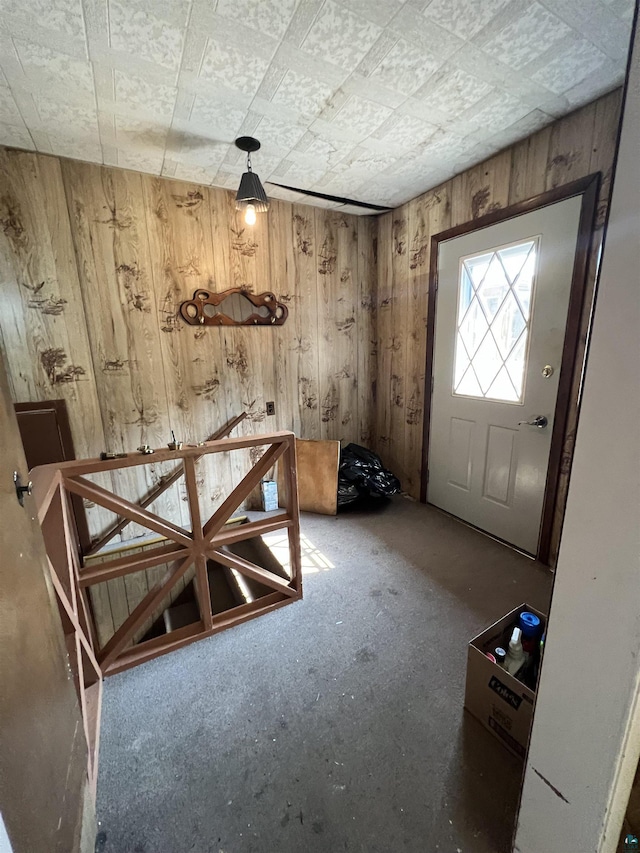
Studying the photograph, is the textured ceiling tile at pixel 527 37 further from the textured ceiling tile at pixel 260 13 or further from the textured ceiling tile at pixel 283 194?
the textured ceiling tile at pixel 283 194

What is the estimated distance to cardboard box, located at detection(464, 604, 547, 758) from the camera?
1102mm

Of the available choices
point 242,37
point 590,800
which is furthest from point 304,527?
point 242,37

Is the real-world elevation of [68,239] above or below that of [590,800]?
above

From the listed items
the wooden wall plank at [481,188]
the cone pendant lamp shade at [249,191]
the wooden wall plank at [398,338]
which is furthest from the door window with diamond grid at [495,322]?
the cone pendant lamp shade at [249,191]

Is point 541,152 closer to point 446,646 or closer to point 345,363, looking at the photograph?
point 345,363

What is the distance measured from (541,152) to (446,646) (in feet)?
8.37

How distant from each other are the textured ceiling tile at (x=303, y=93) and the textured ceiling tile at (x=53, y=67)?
77 cm

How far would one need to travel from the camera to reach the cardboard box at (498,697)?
110cm

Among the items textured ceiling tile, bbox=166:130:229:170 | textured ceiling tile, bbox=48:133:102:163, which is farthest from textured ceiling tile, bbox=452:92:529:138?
textured ceiling tile, bbox=48:133:102:163

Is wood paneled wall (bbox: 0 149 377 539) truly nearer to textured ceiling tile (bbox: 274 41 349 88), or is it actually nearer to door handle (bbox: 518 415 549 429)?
textured ceiling tile (bbox: 274 41 349 88)

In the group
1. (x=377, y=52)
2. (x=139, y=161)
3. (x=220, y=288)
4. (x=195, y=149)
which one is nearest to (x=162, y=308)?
(x=220, y=288)

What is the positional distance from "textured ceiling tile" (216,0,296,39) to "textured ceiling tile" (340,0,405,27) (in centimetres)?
20

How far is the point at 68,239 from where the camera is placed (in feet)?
6.97

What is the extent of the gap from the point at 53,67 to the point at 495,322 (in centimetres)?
247
